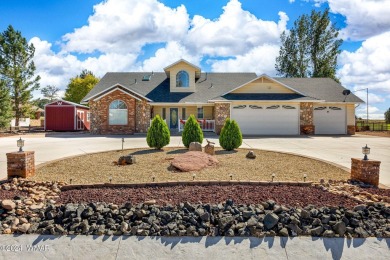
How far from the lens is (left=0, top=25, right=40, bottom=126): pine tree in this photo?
2800 centimetres

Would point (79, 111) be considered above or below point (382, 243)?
above

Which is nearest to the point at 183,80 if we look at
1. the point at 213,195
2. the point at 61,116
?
the point at 61,116

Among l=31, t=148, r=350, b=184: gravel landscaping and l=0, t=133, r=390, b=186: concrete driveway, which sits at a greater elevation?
l=0, t=133, r=390, b=186: concrete driveway

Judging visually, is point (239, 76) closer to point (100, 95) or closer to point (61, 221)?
point (100, 95)

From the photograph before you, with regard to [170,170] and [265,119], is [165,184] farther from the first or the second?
[265,119]

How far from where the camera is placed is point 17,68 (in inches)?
1125

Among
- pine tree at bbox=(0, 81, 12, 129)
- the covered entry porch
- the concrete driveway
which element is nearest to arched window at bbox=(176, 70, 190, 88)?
the covered entry porch

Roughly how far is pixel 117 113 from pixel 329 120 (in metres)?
17.3

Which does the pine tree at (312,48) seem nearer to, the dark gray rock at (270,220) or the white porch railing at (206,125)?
the white porch railing at (206,125)

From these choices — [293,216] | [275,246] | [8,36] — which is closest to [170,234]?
[275,246]

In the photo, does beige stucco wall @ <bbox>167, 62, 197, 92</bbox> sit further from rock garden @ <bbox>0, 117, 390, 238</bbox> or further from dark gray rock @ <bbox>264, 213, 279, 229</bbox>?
dark gray rock @ <bbox>264, 213, 279, 229</bbox>

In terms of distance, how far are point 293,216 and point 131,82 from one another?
2301 cm

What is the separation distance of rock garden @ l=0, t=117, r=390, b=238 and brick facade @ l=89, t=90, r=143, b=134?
13960 mm

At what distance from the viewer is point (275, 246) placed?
3475mm
